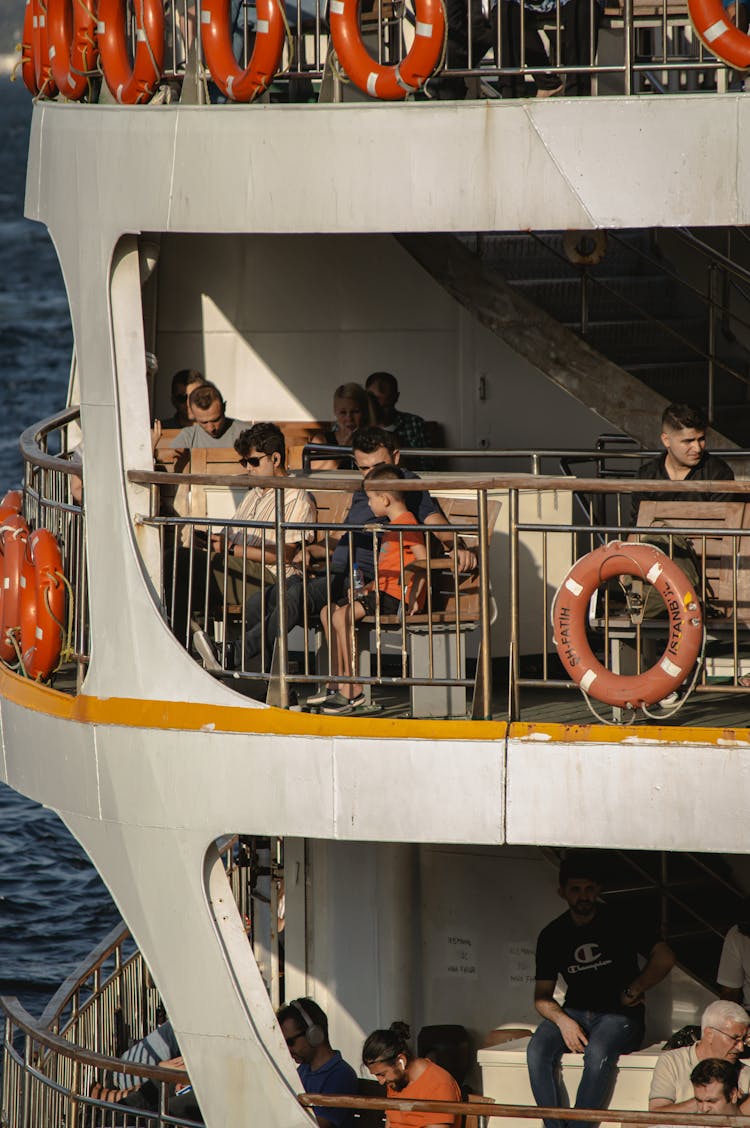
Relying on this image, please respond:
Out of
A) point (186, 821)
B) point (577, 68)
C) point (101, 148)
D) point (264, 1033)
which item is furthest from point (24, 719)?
point (577, 68)

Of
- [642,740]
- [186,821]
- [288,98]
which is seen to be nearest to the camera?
[642,740]

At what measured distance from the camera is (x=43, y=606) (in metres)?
11.8

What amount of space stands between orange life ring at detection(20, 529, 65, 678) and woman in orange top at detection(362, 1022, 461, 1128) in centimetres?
285

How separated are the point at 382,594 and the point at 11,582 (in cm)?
252

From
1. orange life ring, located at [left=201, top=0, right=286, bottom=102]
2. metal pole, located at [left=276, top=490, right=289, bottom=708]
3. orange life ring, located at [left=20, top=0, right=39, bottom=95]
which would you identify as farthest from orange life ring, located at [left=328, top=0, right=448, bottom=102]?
orange life ring, located at [left=20, top=0, right=39, bottom=95]

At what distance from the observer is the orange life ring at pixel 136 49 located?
35.6ft

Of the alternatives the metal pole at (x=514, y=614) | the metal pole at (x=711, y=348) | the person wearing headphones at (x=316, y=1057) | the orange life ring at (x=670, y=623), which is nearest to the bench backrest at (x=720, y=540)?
the orange life ring at (x=670, y=623)

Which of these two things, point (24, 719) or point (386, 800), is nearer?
point (386, 800)

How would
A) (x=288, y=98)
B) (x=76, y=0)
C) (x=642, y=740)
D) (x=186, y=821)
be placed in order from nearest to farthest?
(x=642, y=740)
(x=186, y=821)
(x=76, y=0)
(x=288, y=98)

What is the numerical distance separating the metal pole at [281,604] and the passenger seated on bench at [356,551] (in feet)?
1.36

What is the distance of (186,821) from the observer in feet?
35.2

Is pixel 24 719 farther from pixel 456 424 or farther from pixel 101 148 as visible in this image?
pixel 456 424

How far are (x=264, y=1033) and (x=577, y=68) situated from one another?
5.25m

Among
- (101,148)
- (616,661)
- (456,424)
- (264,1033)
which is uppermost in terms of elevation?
(101,148)
